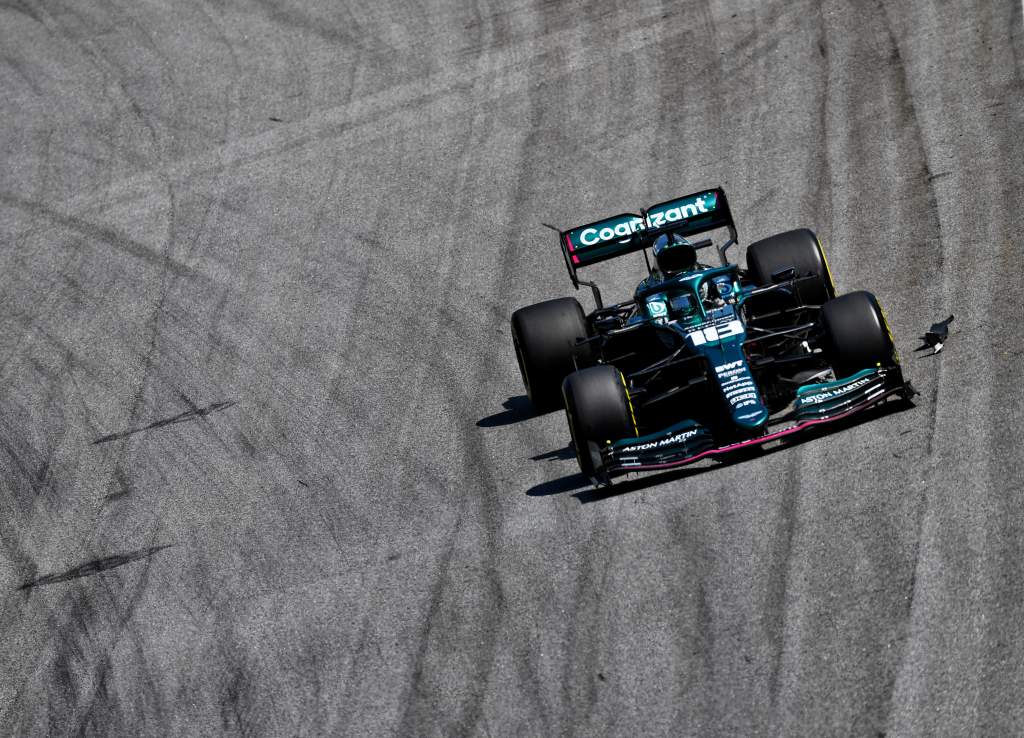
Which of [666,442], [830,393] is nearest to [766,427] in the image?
[830,393]

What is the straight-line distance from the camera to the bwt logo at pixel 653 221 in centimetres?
1250

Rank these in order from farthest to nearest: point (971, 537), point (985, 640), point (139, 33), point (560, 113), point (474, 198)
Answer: point (139, 33) → point (560, 113) → point (474, 198) → point (971, 537) → point (985, 640)

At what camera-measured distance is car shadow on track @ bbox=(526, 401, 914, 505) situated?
33.0ft

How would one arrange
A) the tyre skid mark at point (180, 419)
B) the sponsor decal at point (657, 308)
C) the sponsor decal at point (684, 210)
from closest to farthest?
the sponsor decal at point (657, 308) → the sponsor decal at point (684, 210) → the tyre skid mark at point (180, 419)

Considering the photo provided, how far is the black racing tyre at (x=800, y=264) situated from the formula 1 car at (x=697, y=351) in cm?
1

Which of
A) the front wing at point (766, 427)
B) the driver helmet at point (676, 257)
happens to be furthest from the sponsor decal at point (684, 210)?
the front wing at point (766, 427)

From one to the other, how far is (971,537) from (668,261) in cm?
402

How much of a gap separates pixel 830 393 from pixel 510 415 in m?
3.32

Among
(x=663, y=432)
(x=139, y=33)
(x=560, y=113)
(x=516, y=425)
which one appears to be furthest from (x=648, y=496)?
(x=139, y=33)

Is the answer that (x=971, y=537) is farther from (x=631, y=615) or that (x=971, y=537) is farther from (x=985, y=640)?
(x=631, y=615)

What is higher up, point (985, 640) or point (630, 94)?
point (630, 94)

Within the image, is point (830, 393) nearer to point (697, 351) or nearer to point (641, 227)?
point (697, 351)

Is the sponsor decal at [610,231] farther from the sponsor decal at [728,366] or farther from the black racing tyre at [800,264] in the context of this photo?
the sponsor decal at [728,366]

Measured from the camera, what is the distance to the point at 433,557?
10422 millimetres
